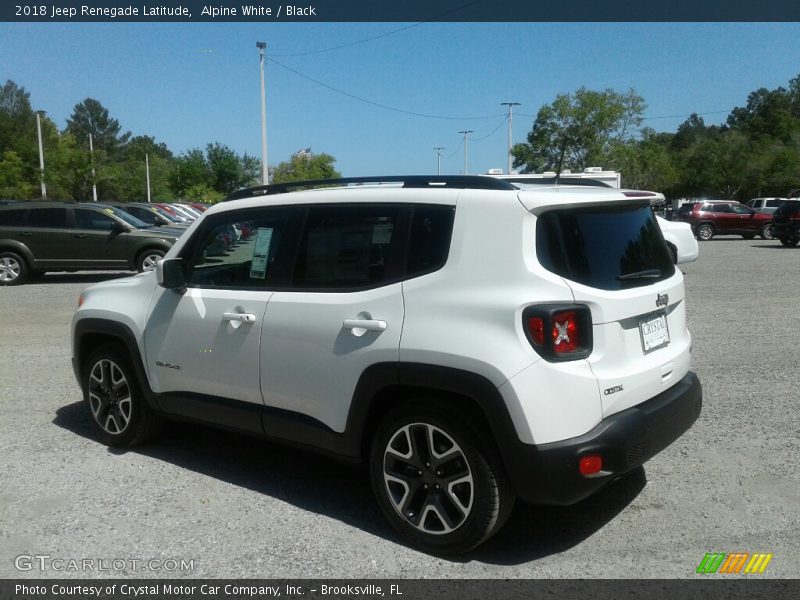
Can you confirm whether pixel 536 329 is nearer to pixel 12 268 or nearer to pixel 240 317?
pixel 240 317

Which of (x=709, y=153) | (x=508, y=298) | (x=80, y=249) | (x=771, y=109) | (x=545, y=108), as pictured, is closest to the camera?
(x=508, y=298)

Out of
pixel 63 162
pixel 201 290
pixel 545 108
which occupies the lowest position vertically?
pixel 201 290

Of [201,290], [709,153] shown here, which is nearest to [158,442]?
[201,290]

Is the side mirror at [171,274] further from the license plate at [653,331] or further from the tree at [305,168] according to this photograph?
the tree at [305,168]

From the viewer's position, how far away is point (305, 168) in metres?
69.0

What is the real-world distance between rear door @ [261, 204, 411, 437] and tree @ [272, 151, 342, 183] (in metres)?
60.1

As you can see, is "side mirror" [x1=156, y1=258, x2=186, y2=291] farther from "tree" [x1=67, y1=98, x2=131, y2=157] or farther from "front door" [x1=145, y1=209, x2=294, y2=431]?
"tree" [x1=67, y1=98, x2=131, y2=157]

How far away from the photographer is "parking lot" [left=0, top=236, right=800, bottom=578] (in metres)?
3.63

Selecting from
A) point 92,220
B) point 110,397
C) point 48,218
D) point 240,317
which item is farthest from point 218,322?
point 48,218

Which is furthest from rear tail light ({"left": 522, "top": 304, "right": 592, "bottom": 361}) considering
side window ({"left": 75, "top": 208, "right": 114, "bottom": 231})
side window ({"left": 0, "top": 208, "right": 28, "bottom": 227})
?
side window ({"left": 0, "top": 208, "right": 28, "bottom": 227})

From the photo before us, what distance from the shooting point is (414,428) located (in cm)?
369

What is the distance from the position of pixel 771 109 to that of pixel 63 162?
104985 millimetres

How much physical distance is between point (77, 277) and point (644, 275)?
672 inches
